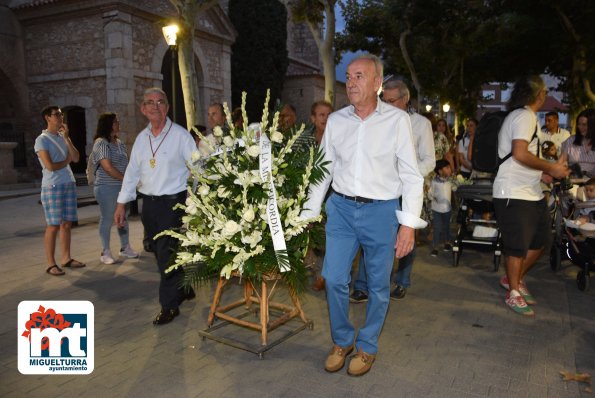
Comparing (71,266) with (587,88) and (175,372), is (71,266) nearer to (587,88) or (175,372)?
(175,372)

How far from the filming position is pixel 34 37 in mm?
16875

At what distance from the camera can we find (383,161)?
134 inches

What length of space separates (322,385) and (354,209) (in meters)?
1.25

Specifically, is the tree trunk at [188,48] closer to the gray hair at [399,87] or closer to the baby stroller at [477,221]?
the baby stroller at [477,221]

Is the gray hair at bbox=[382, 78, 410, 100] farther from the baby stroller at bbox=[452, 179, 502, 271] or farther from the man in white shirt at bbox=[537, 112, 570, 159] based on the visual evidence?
the man in white shirt at bbox=[537, 112, 570, 159]

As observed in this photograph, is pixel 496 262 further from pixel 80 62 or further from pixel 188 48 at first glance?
pixel 80 62

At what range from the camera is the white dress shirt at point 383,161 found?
3.36m

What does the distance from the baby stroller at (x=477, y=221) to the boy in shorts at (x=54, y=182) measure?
509 centimetres

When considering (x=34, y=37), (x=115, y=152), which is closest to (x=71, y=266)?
(x=115, y=152)

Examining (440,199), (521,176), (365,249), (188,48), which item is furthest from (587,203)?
(188,48)

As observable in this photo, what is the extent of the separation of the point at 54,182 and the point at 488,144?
509 cm

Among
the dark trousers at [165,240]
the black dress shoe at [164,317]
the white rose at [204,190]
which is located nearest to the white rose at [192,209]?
the white rose at [204,190]

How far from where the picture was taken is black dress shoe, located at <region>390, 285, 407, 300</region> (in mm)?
5242

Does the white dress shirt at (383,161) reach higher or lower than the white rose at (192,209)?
higher
